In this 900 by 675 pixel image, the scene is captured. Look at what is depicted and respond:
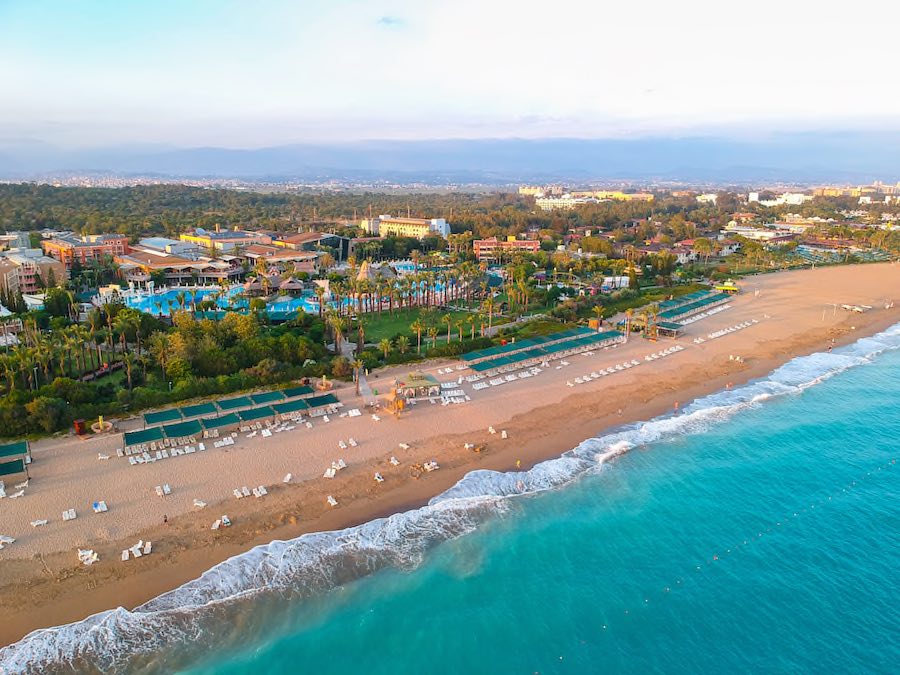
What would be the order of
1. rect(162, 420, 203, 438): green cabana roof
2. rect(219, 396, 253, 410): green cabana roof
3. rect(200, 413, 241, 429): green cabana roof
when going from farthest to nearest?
1. rect(219, 396, 253, 410): green cabana roof
2. rect(200, 413, 241, 429): green cabana roof
3. rect(162, 420, 203, 438): green cabana roof

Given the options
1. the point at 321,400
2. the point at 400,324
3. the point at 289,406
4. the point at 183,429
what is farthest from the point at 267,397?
the point at 400,324

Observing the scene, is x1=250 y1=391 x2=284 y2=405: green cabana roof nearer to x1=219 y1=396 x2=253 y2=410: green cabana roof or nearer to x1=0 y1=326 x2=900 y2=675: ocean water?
x1=219 y1=396 x2=253 y2=410: green cabana roof

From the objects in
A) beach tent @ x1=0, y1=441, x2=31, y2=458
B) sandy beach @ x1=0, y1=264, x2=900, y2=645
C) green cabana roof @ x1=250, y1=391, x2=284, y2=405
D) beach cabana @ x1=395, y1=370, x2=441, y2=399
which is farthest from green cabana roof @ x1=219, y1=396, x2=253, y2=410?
beach tent @ x1=0, y1=441, x2=31, y2=458

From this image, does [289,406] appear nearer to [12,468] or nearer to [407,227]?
[12,468]

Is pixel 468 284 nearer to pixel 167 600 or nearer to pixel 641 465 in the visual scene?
pixel 641 465

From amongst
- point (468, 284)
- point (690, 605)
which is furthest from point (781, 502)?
point (468, 284)

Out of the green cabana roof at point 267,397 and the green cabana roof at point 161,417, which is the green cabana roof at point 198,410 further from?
the green cabana roof at point 267,397

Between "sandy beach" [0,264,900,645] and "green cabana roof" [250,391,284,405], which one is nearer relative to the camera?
"sandy beach" [0,264,900,645]
